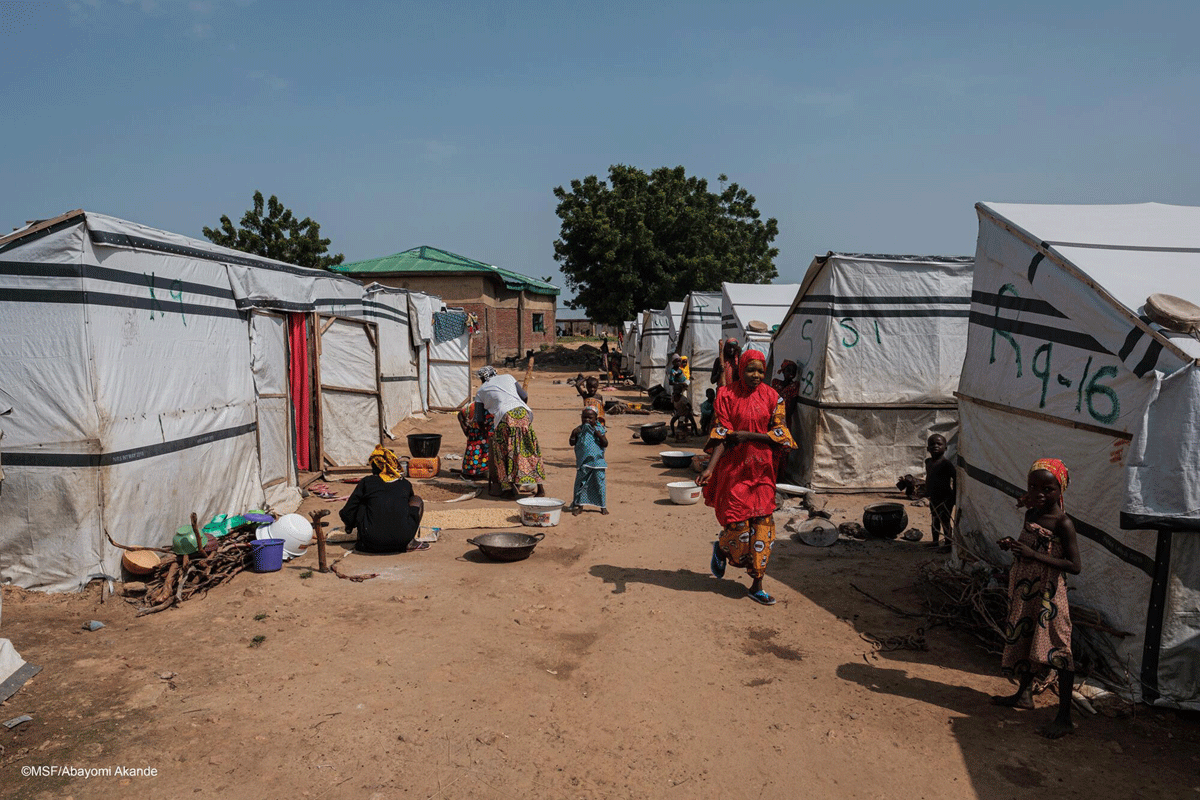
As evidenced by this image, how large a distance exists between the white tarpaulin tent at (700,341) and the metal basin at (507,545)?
11.4m

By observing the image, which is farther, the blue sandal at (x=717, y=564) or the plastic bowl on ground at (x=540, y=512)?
the plastic bowl on ground at (x=540, y=512)

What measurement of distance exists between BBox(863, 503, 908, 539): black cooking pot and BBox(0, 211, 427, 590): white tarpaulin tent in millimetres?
6277

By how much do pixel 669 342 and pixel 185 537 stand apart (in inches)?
660

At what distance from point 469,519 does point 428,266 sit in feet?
74.6

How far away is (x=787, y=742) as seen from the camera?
146 inches

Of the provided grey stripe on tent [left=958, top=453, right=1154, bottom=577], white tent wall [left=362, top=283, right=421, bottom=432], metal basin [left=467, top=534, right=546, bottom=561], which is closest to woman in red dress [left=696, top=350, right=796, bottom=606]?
grey stripe on tent [left=958, top=453, right=1154, bottom=577]

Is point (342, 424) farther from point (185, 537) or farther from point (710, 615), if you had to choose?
point (710, 615)

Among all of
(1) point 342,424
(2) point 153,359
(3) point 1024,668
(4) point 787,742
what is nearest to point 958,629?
(3) point 1024,668

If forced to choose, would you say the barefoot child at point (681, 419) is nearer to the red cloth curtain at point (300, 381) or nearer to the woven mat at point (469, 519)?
the woven mat at point (469, 519)

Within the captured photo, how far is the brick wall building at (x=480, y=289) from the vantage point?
2844cm

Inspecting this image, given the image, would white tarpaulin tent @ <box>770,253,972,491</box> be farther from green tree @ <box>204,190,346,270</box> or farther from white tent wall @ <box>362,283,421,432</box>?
green tree @ <box>204,190,346,270</box>

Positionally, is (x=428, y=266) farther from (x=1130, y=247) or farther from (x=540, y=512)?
(x=1130, y=247)

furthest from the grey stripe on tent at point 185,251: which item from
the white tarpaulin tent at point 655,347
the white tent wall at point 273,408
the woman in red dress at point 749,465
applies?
the white tarpaulin tent at point 655,347

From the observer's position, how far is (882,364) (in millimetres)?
9281
